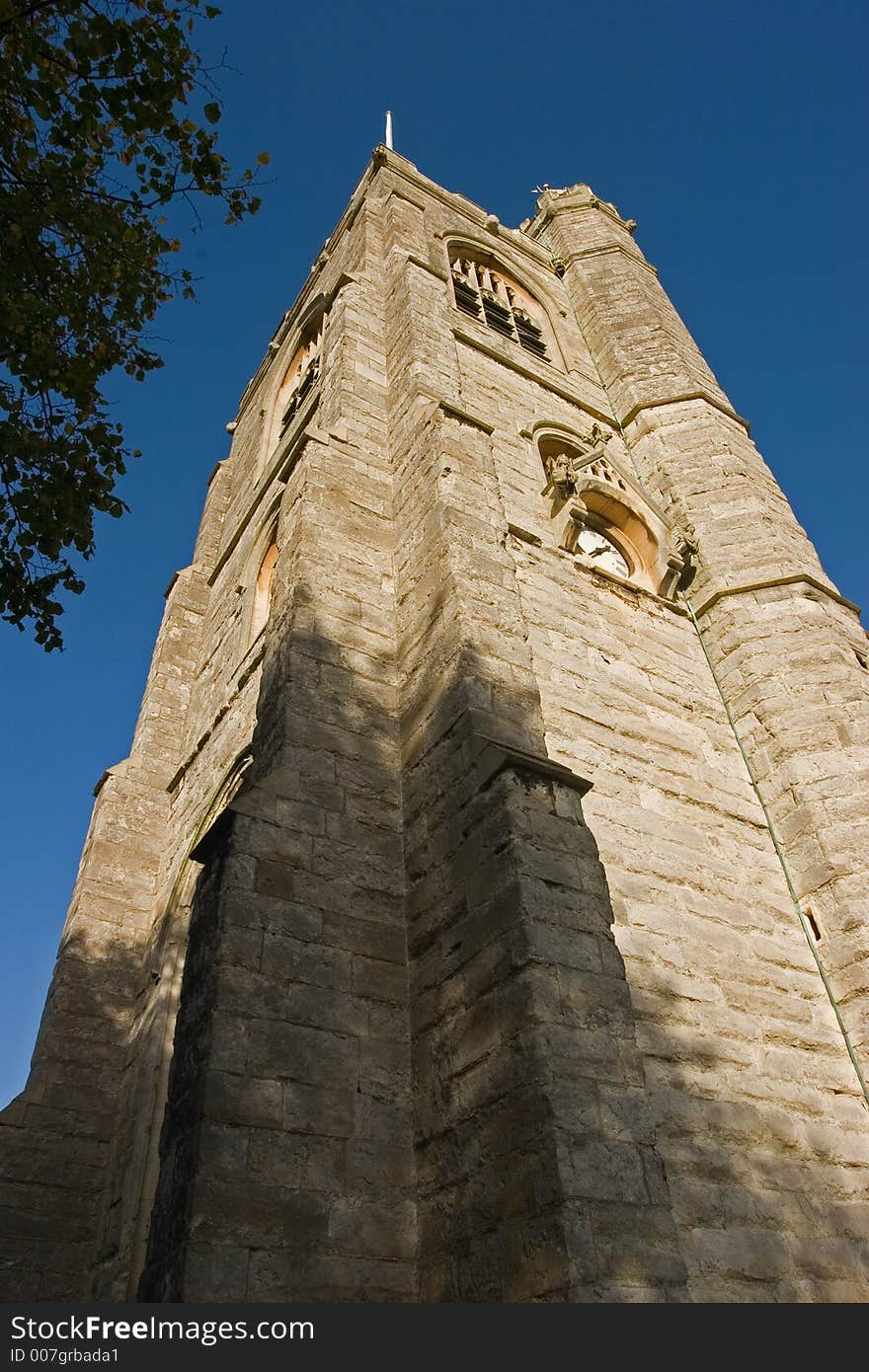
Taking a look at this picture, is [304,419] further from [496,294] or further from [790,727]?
[790,727]

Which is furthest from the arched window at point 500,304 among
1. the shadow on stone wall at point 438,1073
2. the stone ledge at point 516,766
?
the stone ledge at point 516,766

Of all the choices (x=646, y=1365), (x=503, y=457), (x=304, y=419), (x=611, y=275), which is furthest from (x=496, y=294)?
(x=646, y=1365)

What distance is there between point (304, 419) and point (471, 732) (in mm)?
7784

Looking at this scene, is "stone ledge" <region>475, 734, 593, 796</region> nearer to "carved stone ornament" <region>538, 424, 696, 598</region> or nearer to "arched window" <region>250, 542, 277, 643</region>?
"carved stone ornament" <region>538, 424, 696, 598</region>

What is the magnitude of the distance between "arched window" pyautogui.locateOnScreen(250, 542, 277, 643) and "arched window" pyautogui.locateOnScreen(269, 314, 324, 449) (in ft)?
9.68

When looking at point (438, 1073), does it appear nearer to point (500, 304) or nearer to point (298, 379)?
point (298, 379)

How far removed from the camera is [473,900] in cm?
498

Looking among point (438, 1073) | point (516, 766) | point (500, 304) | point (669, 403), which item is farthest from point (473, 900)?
point (500, 304)

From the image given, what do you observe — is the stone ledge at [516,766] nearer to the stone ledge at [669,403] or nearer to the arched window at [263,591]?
the arched window at [263,591]

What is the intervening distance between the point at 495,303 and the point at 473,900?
1273 centimetres

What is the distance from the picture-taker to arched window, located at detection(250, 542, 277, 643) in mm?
11078

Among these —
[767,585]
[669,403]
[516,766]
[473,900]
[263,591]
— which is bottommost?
[473,900]

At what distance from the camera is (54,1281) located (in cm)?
740

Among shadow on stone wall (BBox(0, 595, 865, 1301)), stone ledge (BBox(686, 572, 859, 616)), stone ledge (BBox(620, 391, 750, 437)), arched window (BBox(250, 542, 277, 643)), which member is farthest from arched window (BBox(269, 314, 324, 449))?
shadow on stone wall (BBox(0, 595, 865, 1301))
